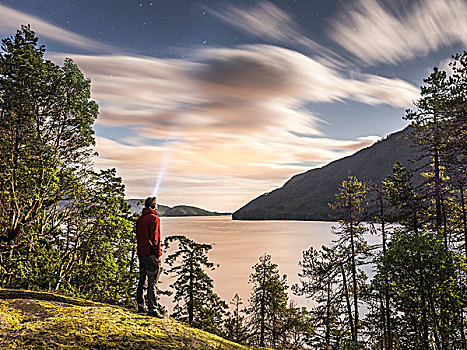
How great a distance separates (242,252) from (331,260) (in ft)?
215

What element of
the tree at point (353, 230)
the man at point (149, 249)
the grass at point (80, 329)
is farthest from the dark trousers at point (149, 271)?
the tree at point (353, 230)

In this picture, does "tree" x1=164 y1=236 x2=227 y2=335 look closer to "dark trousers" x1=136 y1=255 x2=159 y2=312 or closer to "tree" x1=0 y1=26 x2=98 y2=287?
"tree" x1=0 y1=26 x2=98 y2=287

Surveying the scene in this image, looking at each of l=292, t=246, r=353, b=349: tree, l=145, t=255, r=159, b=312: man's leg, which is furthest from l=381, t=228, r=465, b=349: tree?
l=292, t=246, r=353, b=349: tree

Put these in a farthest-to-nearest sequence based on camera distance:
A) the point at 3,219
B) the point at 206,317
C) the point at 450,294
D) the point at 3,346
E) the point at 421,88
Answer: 1. the point at 206,317
2. the point at 421,88
3. the point at 450,294
4. the point at 3,219
5. the point at 3,346

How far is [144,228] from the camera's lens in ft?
26.3

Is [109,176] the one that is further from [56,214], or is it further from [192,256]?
[192,256]

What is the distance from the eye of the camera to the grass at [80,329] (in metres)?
4.87

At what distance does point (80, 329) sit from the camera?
536cm

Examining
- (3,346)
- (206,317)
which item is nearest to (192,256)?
(206,317)

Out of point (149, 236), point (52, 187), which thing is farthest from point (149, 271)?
point (52, 187)

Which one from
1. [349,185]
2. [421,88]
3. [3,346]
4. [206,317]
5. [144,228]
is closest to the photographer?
[3,346]

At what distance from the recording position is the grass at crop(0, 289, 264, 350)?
487cm

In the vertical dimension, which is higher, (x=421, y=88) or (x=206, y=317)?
(x=421, y=88)

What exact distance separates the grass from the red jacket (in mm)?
1561
